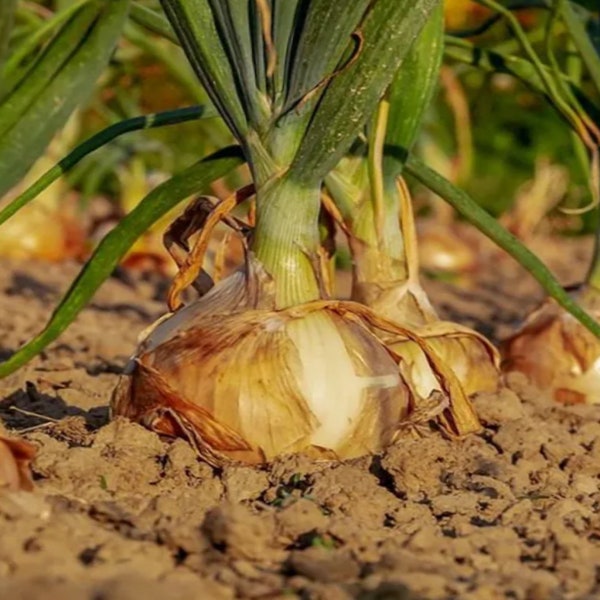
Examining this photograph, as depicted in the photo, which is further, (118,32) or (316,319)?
(118,32)

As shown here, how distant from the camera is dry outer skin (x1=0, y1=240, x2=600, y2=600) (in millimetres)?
1248

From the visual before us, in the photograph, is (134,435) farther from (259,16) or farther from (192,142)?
(192,142)

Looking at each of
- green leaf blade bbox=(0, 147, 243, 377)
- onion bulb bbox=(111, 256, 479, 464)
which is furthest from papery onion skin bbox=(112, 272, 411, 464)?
green leaf blade bbox=(0, 147, 243, 377)

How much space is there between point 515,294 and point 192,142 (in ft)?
3.53

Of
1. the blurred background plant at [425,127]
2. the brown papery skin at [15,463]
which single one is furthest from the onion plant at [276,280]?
the brown papery skin at [15,463]

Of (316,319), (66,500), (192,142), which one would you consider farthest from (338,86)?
(192,142)

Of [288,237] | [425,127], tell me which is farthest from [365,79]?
[425,127]

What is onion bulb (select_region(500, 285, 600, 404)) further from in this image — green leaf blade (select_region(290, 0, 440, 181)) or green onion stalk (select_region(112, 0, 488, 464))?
green leaf blade (select_region(290, 0, 440, 181))

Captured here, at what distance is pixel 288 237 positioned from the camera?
171cm

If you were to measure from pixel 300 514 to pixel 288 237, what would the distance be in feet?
1.38

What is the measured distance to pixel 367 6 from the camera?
163 centimetres

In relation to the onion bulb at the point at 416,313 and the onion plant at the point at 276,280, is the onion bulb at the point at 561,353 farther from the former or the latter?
the onion plant at the point at 276,280

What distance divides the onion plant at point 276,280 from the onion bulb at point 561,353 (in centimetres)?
47

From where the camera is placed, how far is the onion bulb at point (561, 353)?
7.34 feet
